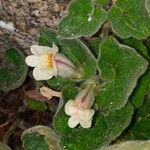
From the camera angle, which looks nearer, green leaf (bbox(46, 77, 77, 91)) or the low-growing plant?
the low-growing plant

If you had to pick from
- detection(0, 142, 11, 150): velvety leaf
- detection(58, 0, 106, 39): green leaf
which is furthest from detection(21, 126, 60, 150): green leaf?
detection(58, 0, 106, 39): green leaf

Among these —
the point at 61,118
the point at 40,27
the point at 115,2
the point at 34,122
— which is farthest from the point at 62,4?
the point at 34,122

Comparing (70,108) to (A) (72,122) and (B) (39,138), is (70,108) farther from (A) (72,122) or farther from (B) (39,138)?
(B) (39,138)

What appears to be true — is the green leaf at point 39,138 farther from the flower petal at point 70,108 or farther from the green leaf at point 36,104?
the flower petal at point 70,108

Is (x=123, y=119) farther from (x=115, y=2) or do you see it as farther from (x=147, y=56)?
(x=115, y=2)

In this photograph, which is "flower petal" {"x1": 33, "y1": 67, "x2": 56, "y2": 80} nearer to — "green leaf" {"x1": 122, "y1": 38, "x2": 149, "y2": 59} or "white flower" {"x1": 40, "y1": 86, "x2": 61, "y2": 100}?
"white flower" {"x1": 40, "y1": 86, "x2": 61, "y2": 100}

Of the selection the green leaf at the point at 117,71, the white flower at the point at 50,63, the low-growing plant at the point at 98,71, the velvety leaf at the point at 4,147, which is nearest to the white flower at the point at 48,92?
the low-growing plant at the point at 98,71
